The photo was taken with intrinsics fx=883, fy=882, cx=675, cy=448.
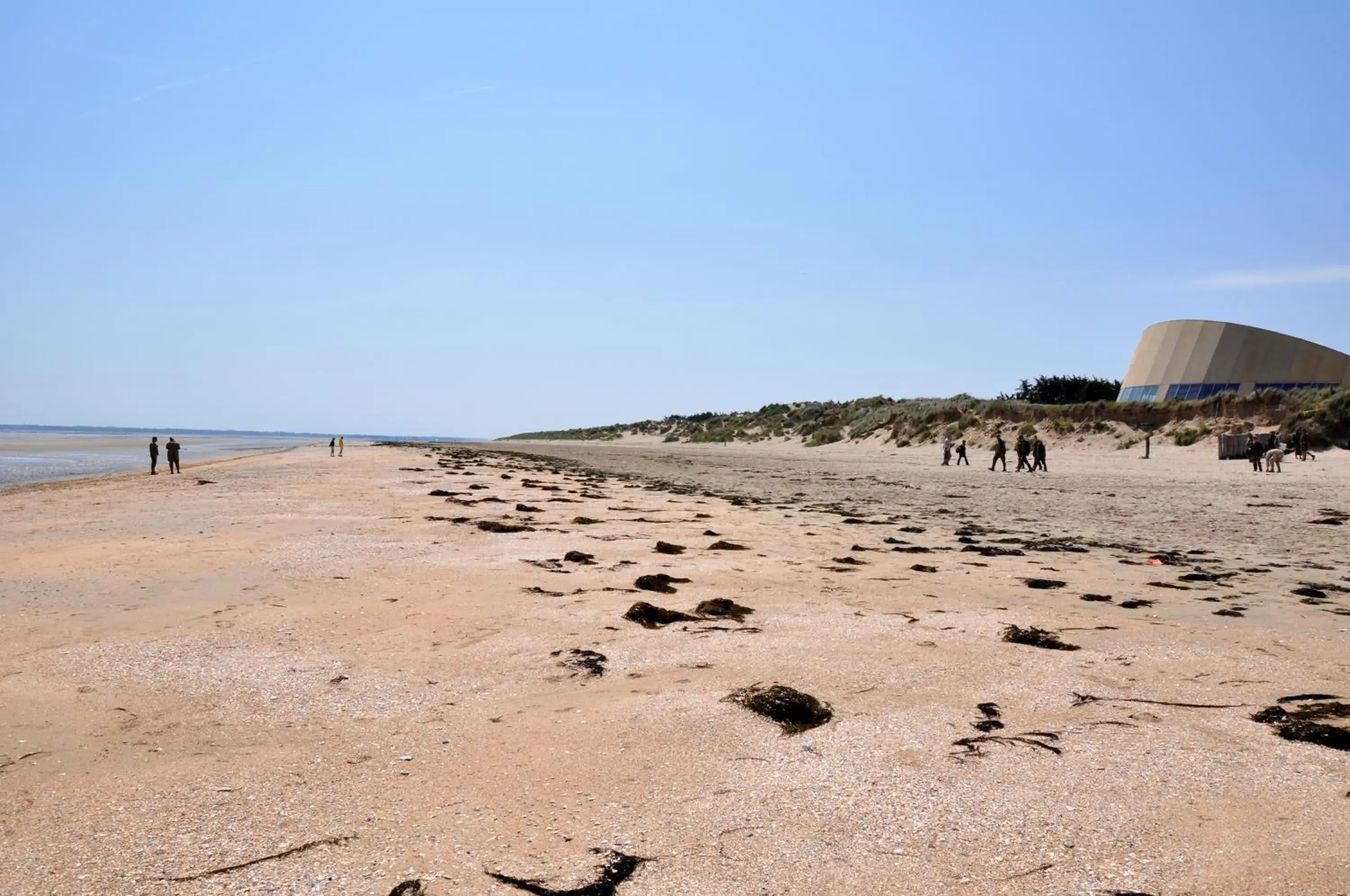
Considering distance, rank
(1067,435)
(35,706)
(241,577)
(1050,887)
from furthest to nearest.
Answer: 1. (1067,435)
2. (241,577)
3. (35,706)
4. (1050,887)

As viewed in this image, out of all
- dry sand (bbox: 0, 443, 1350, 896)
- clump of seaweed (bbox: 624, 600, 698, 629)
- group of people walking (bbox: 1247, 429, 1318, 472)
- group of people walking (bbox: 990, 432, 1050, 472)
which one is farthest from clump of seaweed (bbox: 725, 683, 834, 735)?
group of people walking (bbox: 990, 432, 1050, 472)

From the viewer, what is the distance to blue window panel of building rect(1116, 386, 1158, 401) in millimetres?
49406

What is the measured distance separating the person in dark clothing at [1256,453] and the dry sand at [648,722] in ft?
50.6

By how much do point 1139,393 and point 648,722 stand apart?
178ft

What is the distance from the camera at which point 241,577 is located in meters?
7.27

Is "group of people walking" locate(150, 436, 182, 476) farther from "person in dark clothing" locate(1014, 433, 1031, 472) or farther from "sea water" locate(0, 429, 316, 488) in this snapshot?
"person in dark clothing" locate(1014, 433, 1031, 472)

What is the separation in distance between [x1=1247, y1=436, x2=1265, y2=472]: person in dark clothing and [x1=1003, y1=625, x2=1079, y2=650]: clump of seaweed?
20882 mm

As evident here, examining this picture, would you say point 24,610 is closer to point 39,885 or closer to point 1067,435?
point 39,885

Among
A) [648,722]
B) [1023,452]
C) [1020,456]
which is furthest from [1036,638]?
[1020,456]

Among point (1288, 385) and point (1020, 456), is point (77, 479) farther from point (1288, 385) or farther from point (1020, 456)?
point (1288, 385)

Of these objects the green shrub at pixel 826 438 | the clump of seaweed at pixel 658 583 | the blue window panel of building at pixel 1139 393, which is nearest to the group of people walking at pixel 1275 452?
the clump of seaweed at pixel 658 583

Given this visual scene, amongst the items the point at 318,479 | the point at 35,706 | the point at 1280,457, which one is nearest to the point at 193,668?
the point at 35,706

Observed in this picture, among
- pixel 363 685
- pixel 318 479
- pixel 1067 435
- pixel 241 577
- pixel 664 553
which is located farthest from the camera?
pixel 1067 435

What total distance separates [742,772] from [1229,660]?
10.6 ft
